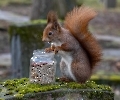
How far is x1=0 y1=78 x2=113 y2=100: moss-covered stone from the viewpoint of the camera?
2.74 meters

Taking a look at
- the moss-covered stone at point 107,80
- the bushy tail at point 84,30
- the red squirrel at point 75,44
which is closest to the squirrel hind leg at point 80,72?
the red squirrel at point 75,44

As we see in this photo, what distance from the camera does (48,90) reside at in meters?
2.80

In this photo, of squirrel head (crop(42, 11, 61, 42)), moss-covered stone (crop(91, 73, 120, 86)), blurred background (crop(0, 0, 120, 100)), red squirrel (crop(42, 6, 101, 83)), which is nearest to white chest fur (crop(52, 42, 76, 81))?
red squirrel (crop(42, 6, 101, 83))

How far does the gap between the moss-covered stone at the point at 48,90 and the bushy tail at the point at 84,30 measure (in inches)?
12.4

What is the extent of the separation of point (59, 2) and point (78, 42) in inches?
325

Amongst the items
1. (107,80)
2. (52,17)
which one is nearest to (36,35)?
(107,80)

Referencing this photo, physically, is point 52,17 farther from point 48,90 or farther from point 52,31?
point 48,90

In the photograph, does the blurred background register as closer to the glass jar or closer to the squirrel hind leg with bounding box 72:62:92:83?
the squirrel hind leg with bounding box 72:62:92:83

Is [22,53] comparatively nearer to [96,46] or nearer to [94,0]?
[96,46]

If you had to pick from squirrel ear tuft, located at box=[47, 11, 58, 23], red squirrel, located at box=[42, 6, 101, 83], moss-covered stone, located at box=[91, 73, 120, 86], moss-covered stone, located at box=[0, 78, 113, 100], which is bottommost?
moss-covered stone, located at box=[0, 78, 113, 100]

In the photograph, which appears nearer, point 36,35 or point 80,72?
point 80,72

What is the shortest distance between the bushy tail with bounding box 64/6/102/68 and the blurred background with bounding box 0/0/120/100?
7.2 inches

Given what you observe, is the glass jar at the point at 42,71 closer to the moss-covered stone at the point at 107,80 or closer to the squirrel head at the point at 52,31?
the squirrel head at the point at 52,31

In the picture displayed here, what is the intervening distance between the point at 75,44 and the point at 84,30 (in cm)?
14
